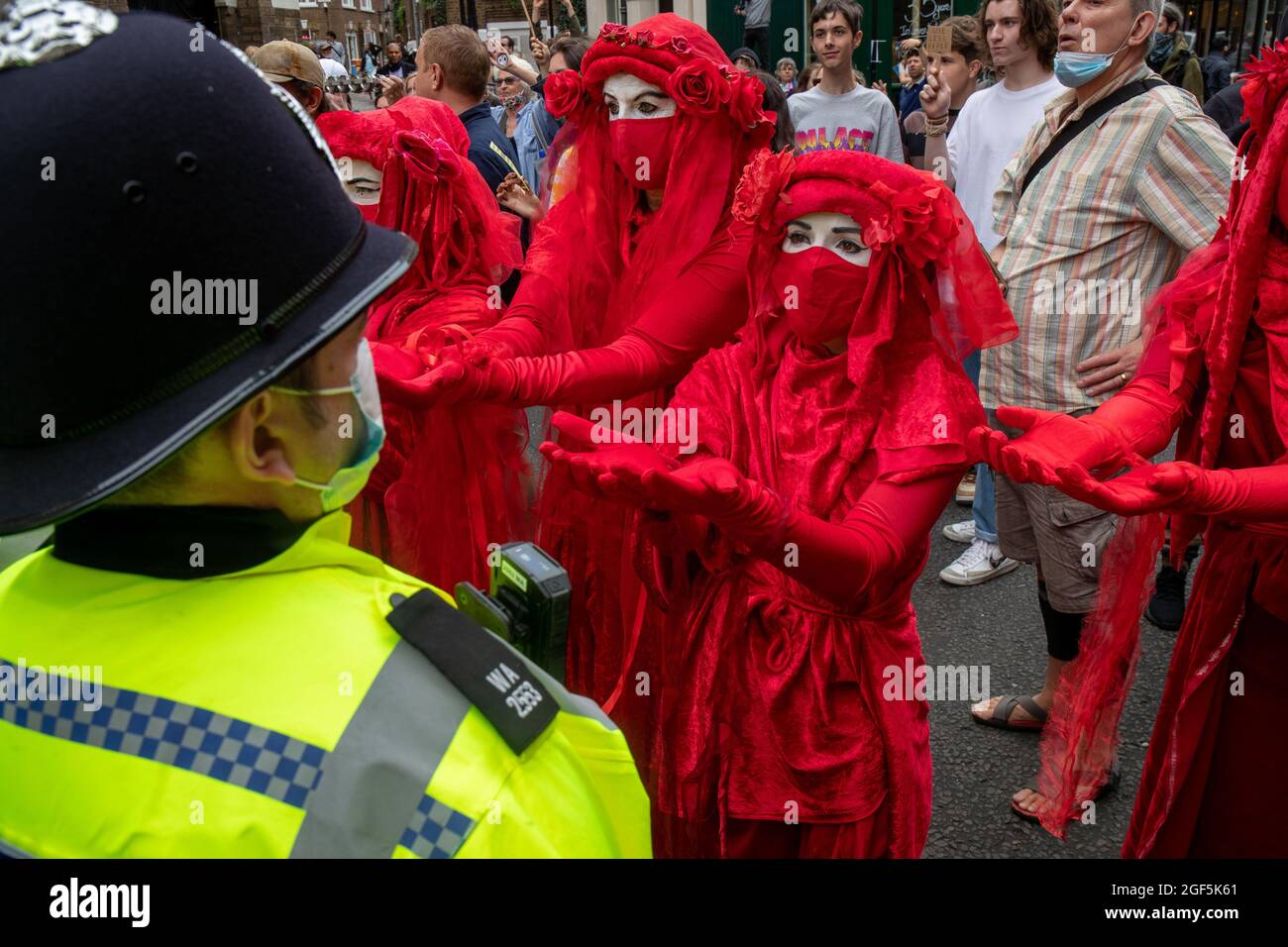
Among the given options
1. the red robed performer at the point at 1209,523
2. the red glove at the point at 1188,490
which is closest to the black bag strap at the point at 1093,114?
the red robed performer at the point at 1209,523

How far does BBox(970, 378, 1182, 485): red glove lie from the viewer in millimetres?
1676

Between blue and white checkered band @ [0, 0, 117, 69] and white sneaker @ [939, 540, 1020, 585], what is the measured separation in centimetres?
385

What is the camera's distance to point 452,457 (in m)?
2.78

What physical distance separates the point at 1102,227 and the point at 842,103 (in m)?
3.00

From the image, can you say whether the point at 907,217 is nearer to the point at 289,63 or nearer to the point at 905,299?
the point at 905,299

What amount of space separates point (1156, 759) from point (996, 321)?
0.97 meters

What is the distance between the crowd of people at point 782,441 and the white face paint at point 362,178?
0.04 ft

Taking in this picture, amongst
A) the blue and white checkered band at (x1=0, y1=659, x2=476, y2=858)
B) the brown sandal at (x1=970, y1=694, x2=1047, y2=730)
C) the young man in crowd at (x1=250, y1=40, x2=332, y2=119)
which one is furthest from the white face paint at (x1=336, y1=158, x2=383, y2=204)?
the brown sandal at (x1=970, y1=694, x2=1047, y2=730)

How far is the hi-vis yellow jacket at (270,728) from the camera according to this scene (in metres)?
0.82

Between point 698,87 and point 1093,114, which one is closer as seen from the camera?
point 698,87

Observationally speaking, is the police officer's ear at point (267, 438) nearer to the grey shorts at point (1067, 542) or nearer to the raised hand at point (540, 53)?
the grey shorts at point (1067, 542)

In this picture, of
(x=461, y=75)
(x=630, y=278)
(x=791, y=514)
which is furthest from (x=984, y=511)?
(x=461, y=75)

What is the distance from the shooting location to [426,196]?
2846 millimetres
